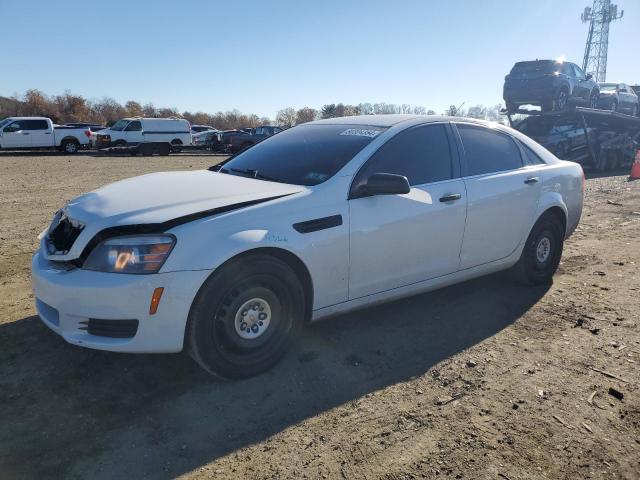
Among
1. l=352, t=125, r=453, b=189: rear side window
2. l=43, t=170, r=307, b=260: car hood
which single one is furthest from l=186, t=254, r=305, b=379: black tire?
l=352, t=125, r=453, b=189: rear side window

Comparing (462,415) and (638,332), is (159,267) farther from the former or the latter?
(638,332)

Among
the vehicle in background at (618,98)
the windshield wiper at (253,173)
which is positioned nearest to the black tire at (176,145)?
the vehicle in background at (618,98)

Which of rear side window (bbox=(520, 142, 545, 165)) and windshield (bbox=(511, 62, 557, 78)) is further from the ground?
windshield (bbox=(511, 62, 557, 78))

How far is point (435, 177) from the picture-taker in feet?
13.5

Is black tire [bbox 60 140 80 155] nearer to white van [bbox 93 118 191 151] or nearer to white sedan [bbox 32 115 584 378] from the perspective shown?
white van [bbox 93 118 191 151]

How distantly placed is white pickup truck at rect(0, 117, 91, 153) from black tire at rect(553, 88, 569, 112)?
21.8 meters

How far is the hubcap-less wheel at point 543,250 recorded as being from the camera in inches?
199

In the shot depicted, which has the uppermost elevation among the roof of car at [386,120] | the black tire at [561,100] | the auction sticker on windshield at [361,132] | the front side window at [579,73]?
the front side window at [579,73]

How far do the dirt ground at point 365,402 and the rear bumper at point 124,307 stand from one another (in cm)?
38

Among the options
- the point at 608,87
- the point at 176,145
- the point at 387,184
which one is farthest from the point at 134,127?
the point at 387,184

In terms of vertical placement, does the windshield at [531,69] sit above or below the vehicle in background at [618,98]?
above

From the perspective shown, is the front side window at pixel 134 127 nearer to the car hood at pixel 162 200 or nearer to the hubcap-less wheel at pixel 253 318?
the car hood at pixel 162 200

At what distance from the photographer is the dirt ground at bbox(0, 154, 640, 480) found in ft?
8.25

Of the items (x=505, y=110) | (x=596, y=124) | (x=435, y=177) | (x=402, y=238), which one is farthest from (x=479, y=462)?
(x=596, y=124)
